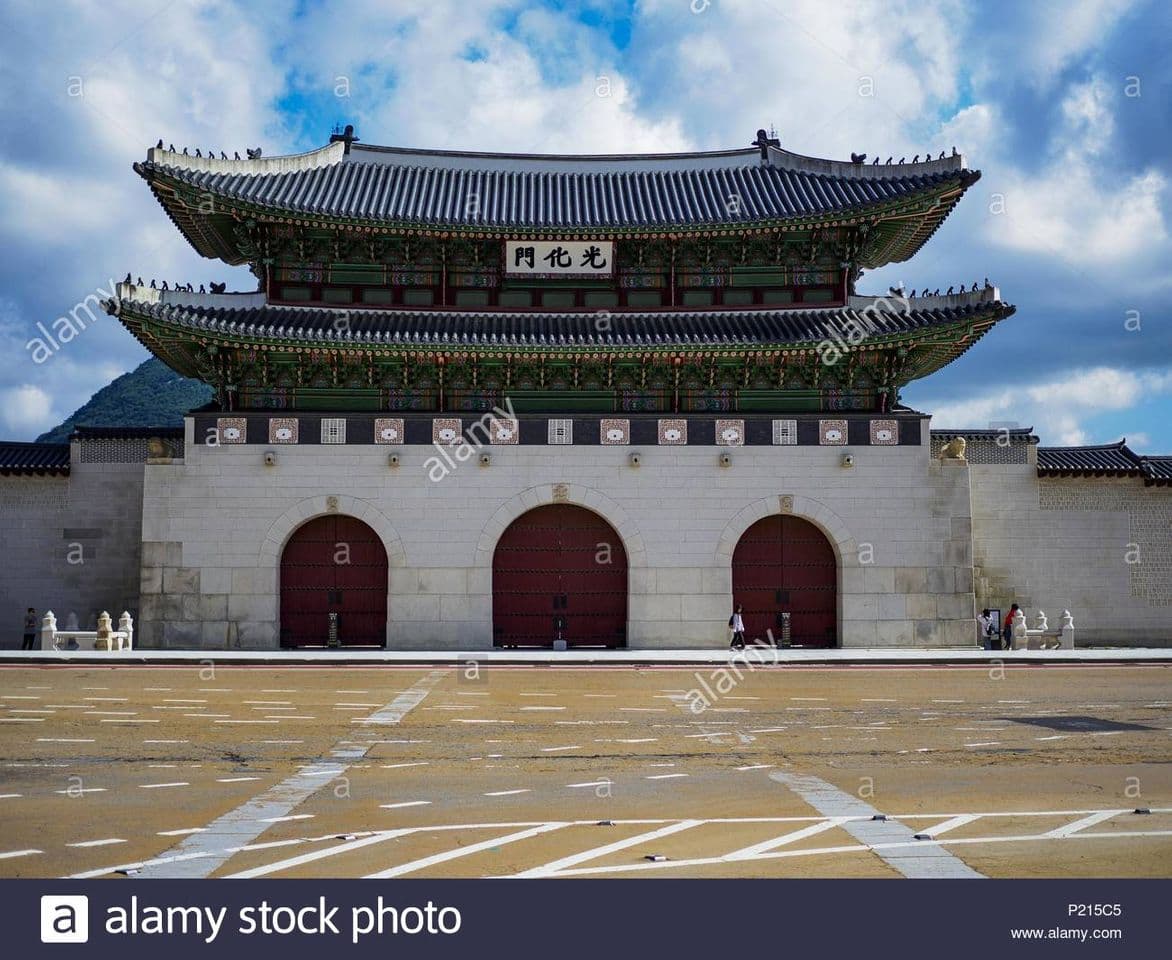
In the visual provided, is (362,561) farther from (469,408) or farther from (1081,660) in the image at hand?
(1081,660)

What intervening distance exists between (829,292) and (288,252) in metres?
15.7

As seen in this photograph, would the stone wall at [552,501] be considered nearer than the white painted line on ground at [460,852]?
No

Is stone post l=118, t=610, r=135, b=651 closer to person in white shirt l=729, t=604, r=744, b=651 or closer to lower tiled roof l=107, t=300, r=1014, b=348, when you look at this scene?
lower tiled roof l=107, t=300, r=1014, b=348

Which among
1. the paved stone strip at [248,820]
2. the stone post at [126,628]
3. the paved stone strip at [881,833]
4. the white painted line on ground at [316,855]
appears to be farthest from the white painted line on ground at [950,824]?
the stone post at [126,628]

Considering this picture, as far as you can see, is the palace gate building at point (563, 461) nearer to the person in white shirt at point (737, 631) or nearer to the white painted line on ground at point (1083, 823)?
the person in white shirt at point (737, 631)

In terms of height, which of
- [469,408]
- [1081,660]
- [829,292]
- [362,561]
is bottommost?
[1081,660]

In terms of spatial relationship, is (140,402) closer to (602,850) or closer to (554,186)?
(554,186)

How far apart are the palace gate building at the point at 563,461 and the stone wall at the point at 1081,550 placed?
0.28 feet

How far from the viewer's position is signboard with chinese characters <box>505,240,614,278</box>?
3231 centimetres

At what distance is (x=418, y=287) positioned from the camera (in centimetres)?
3219

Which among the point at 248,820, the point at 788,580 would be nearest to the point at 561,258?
the point at 788,580

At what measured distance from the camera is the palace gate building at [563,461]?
2970 centimetres

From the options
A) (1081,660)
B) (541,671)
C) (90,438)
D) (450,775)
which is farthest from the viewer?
(90,438)
